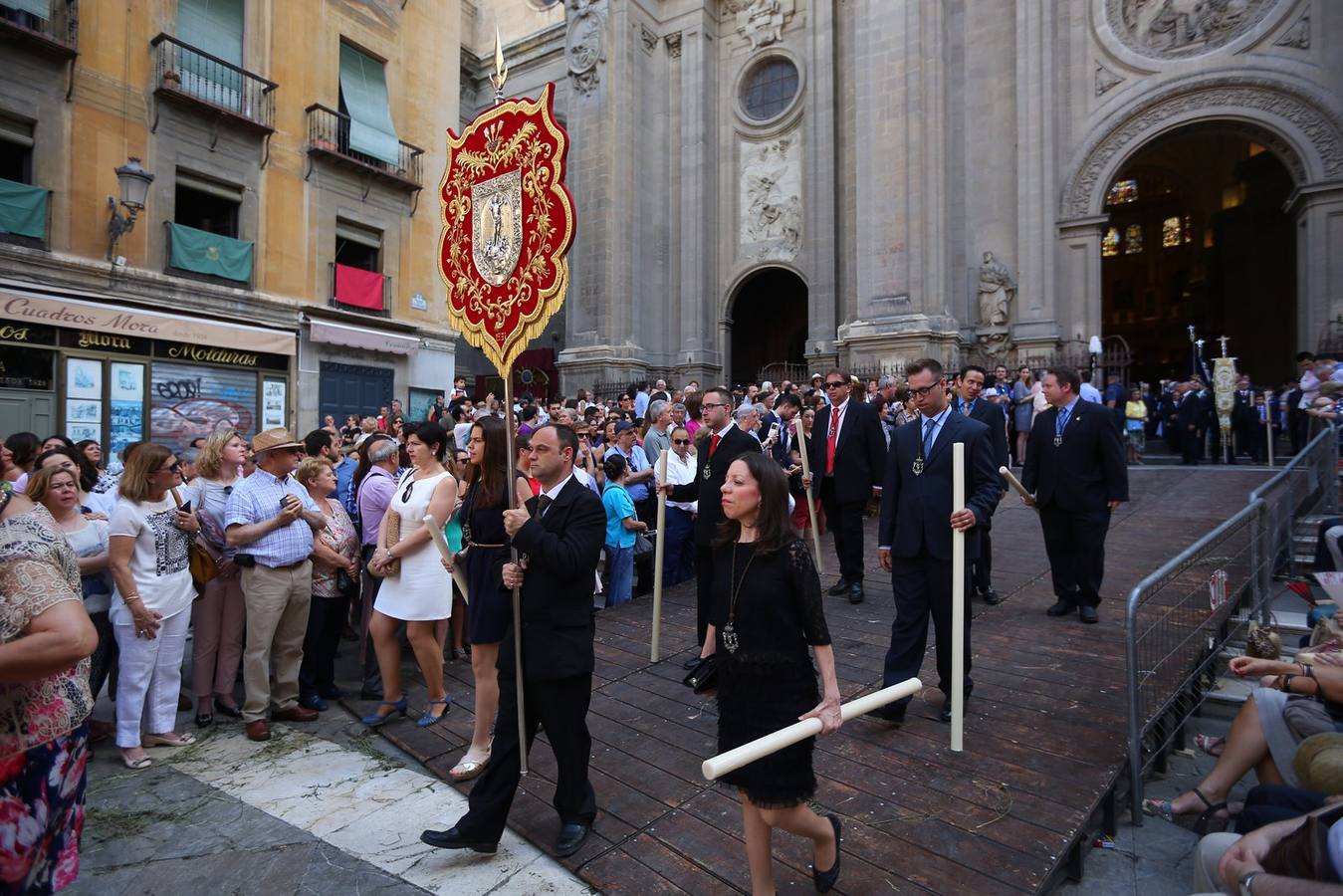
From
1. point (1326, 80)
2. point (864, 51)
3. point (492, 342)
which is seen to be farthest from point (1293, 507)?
point (864, 51)

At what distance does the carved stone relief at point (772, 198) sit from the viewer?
2341cm

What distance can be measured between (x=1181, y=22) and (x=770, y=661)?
22836mm

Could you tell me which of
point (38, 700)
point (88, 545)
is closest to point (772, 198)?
point (88, 545)

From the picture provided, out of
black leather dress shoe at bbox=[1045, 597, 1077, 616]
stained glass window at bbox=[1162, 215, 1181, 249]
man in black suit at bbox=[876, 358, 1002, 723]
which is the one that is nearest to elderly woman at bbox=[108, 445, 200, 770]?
man in black suit at bbox=[876, 358, 1002, 723]

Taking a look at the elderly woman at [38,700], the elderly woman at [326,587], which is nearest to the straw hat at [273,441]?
the elderly woman at [326,587]

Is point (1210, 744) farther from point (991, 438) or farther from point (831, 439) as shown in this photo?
point (831, 439)

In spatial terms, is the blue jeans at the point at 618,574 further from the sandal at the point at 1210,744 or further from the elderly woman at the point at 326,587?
A: the sandal at the point at 1210,744

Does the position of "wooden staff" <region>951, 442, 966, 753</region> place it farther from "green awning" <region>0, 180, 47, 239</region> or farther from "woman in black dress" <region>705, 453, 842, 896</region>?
"green awning" <region>0, 180, 47, 239</region>

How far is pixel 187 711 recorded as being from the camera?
18.1 ft

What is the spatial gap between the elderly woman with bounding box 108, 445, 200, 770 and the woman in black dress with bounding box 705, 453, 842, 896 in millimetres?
3943

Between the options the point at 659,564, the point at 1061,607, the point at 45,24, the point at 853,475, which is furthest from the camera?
the point at 45,24

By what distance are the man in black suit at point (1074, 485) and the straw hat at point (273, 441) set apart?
236 inches

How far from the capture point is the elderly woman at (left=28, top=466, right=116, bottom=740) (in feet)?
14.0

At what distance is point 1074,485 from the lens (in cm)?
630
